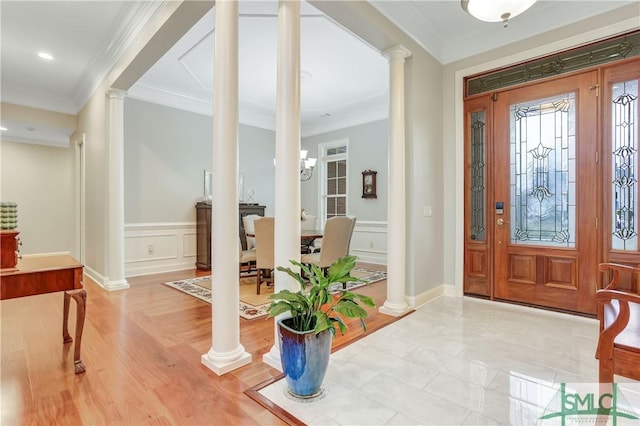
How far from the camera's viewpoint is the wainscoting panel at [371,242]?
5.82 m

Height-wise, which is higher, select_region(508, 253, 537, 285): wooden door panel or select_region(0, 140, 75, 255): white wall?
select_region(0, 140, 75, 255): white wall

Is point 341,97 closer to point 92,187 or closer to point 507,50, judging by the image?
point 507,50

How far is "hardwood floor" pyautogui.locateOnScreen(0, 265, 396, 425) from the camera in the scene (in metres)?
1.54

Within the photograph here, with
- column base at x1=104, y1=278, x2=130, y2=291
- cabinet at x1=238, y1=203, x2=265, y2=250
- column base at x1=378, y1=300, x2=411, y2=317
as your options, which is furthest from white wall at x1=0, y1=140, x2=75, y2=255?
column base at x1=378, y1=300, x2=411, y2=317

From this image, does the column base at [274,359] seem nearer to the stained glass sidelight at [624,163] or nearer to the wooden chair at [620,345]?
the wooden chair at [620,345]

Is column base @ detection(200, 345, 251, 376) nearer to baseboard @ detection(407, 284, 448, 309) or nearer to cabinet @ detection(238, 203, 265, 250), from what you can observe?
baseboard @ detection(407, 284, 448, 309)

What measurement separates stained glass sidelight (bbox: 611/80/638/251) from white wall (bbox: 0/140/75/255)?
27.8 feet

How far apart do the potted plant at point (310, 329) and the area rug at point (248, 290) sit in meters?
1.07

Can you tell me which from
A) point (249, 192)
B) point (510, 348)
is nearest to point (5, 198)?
point (249, 192)

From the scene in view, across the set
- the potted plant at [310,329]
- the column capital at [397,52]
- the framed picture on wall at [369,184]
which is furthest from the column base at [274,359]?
the framed picture on wall at [369,184]

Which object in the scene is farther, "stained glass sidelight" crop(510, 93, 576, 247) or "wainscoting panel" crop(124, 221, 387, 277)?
"wainscoting panel" crop(124, 221, 387, 277)

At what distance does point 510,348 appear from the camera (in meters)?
2.30

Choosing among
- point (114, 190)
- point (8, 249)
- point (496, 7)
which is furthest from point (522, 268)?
point (114, 190)

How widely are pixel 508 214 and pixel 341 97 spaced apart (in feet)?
11.1
